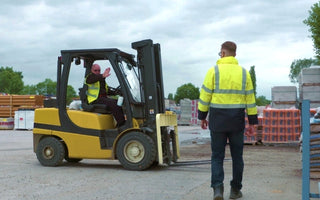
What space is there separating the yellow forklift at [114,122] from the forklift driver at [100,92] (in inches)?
4.2

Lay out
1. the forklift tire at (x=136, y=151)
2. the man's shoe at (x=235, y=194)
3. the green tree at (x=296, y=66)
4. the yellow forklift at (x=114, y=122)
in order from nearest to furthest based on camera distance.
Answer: the man's shoe at (x=235, y=194) < the forklift tire at (x=136, y=151) < the yellow forklift at (x=114, y=122) < the green tree at (x=296, y=66)

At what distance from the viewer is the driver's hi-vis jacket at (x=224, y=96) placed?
199 inches

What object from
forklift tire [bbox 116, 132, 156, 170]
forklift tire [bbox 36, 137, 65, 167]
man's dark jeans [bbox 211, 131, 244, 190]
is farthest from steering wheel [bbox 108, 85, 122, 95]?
man's dark jeans [bbox 211, 131, 244, 190]

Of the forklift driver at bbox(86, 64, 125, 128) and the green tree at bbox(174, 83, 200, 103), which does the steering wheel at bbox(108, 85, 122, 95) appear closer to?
the forklift driver at bbox(86, 64, 125, 128)

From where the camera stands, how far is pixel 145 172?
7555mm

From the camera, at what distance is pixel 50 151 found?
8.45m

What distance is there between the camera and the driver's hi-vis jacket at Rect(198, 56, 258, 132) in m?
5.05

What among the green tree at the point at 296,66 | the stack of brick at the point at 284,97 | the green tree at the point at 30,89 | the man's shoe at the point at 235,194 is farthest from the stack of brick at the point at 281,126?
the green tree at the point at 30,89

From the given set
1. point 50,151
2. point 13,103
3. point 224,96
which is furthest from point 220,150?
point 13,103

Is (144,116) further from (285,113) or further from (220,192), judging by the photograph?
(285,113)

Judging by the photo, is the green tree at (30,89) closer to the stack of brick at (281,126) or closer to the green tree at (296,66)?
the green tree at (296,66)

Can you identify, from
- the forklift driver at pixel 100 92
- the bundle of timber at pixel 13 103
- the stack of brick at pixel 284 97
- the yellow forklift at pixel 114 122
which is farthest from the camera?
the bundle of timber at pixel 13 103

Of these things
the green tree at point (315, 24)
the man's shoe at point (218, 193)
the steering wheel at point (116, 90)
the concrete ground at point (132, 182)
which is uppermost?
the green tree at point (315, 24)

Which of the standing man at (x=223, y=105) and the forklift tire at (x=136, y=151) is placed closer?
the standing man at (x=223, y=105)
